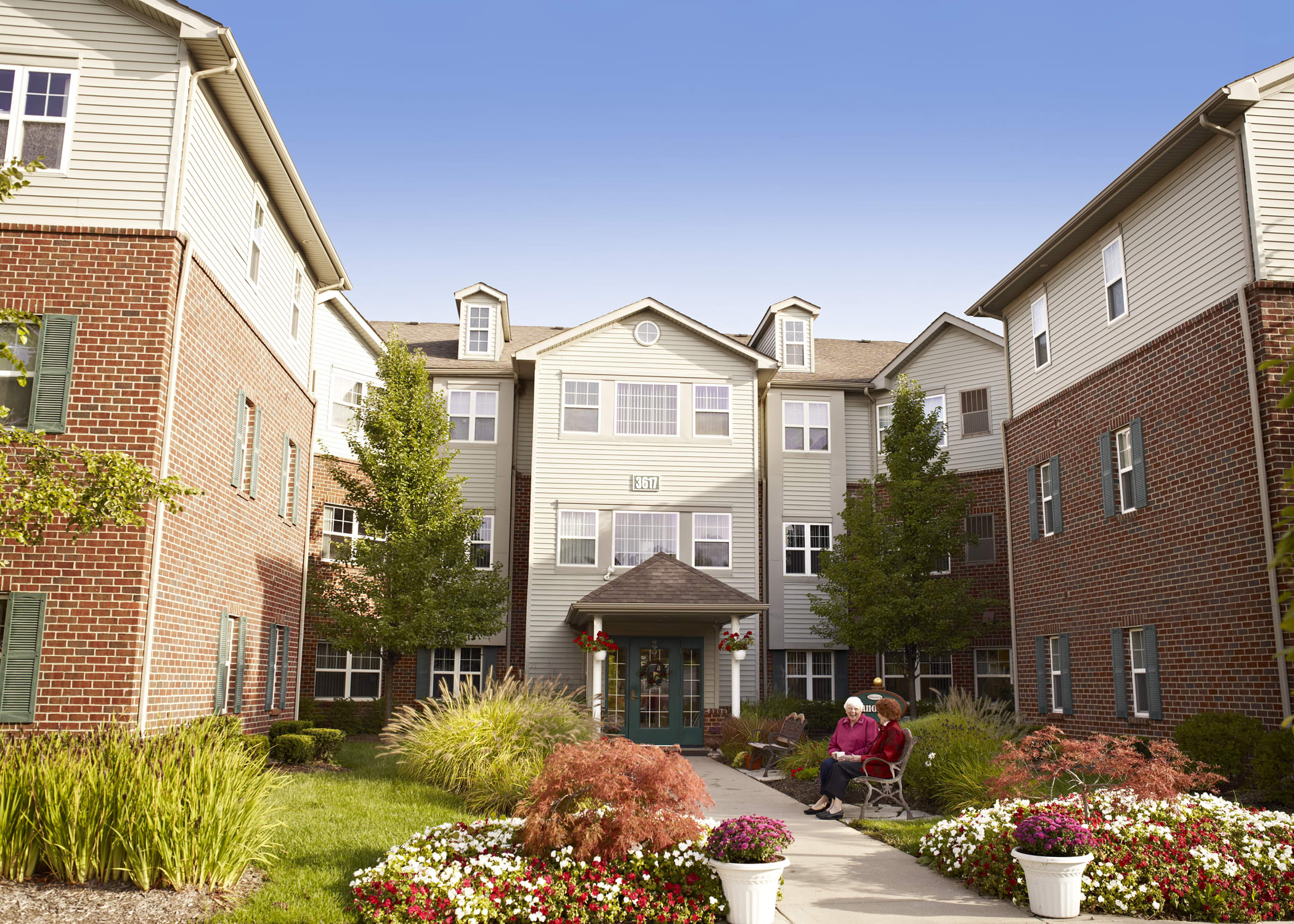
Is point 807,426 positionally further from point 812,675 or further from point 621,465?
point 812,675

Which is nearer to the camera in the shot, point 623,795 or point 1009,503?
point 623,795

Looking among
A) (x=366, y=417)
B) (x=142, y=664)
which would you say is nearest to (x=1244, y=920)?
(x=142, y=664)

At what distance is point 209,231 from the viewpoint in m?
13.6

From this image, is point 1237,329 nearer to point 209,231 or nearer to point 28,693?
point 209,231

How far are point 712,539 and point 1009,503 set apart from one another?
6.93 metres

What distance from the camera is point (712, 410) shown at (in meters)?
25.5

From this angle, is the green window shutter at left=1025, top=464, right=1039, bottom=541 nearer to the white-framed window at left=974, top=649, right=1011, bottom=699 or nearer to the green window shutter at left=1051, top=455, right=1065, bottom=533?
the green window shutter at left=1051, top=455, right=1065, bottom=533

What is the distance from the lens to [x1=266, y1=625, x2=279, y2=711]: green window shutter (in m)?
17.2

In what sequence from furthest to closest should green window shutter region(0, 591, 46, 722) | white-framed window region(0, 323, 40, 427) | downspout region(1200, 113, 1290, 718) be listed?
downspout region(1200, 113, 1290, 718) → white-framed window region(0, 323, 40, 427) → green window shutter region(0, 591, 46, 722)

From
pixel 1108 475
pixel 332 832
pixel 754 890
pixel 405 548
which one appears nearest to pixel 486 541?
pixel 405 548

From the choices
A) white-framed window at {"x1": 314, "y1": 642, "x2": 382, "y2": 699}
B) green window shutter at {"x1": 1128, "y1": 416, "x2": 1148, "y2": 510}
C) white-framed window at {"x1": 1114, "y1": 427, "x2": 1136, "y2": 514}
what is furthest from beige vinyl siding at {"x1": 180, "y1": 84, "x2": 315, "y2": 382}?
white-framed window at {"x1": 1114, "y1": 427, "x2": 1136, "y2": 514}

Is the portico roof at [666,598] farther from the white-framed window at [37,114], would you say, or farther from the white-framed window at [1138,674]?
the white-framed window at [37,114]

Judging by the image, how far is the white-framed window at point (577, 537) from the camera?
24.6 metres

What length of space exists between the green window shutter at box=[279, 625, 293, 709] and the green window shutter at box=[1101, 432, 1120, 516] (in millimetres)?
14295
